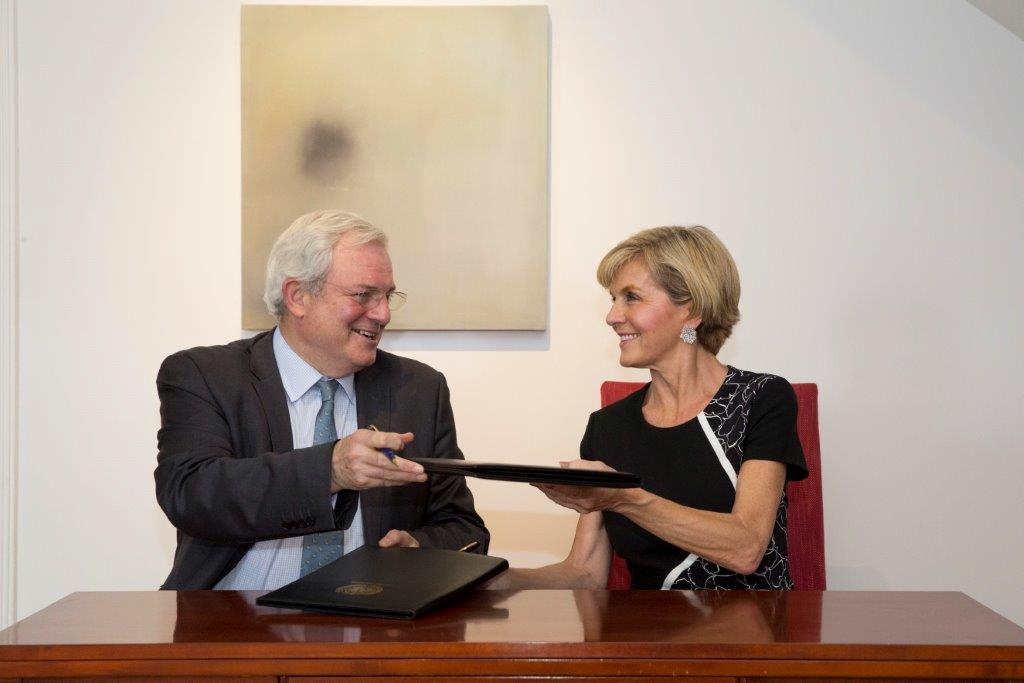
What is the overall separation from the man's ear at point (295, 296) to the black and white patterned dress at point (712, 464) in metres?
0.79

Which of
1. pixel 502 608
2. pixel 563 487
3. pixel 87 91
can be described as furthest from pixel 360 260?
pixel 87 91

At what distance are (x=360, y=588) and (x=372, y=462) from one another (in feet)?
0.91

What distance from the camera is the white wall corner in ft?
9.40

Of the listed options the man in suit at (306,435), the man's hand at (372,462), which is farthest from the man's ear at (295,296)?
the man's hand at (372,462)

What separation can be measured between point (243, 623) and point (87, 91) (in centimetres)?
207

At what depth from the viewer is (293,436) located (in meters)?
2.13

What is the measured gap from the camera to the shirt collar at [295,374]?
7.23ft

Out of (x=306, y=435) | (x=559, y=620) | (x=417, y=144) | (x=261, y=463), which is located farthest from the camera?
(x=417, y=144)

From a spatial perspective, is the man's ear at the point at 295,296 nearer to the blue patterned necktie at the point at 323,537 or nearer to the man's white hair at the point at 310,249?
the man's white hair at the point at 310,249

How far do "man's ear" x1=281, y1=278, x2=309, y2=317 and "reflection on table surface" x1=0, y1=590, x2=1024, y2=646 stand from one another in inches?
31.0

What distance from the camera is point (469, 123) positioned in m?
2.85

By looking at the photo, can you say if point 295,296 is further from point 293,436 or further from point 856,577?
point 856,577

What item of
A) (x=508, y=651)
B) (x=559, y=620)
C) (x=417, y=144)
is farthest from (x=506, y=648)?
(x=417, y=144)

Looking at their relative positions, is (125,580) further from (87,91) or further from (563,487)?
(563,487)
